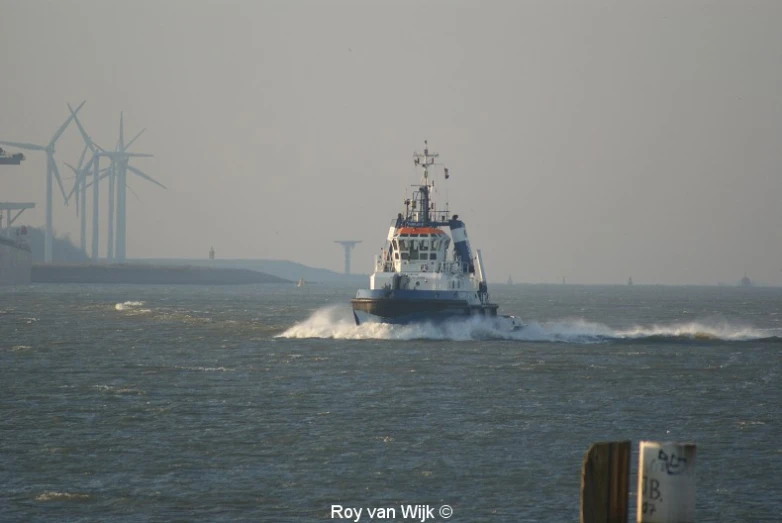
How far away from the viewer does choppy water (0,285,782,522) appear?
2919 centimetres

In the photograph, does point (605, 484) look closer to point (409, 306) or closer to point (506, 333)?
point (409, 306)

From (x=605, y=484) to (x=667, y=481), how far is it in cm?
110

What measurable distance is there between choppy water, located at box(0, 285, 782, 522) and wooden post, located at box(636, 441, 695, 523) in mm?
13749

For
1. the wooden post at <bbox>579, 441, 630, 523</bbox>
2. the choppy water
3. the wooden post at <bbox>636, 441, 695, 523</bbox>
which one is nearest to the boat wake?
the choppy water

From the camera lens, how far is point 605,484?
47.2ft

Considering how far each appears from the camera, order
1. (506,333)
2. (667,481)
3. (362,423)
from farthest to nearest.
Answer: (506,333)
(362,423)
(667,481)

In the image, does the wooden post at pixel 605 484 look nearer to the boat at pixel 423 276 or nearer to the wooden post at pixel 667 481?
the wooden post at pixel 667 481

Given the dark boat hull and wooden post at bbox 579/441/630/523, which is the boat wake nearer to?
the dark boat hull

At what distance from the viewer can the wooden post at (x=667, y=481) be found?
13.2m

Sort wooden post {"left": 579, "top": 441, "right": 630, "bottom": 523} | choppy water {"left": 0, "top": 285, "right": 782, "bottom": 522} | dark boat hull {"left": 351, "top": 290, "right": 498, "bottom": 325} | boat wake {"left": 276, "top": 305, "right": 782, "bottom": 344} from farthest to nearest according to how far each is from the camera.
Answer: boat wake {"left": 276, "top": 305, "right": 782, "bottom": 344}, dark boat hull {"left": 351, "top": 290, "right": 498, "bottom": 325}, choppy water {"left": 0, "top": 285, "right": 782, "bottom": 522}, wooden post {"left": 579, "top": 441, "right": 630, "bottom": 523}

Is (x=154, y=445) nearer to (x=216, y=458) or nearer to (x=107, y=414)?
(x=216, y=458)

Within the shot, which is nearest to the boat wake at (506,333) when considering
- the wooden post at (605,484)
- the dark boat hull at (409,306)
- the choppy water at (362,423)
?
the choppy water at (362,423)

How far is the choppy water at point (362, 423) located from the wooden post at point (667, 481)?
13749mm

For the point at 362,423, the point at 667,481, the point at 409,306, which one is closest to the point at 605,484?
the point at 667,481
